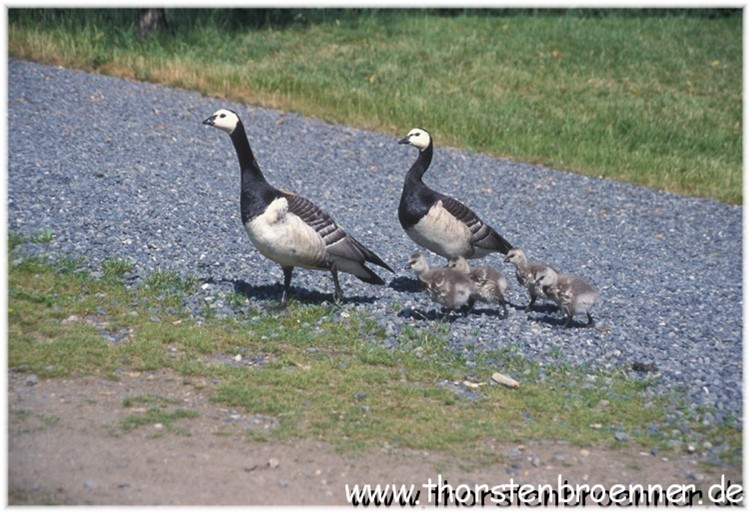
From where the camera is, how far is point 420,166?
12.0 meters

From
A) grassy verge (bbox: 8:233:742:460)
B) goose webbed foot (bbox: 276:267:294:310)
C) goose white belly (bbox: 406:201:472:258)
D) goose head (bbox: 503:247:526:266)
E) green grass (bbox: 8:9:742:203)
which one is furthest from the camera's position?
green grass (bbox: 8:9:742:203)

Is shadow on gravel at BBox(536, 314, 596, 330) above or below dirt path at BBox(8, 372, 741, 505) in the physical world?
below

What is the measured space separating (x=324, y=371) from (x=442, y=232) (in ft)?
9.49

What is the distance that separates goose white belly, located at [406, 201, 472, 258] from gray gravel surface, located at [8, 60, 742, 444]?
2.06 feet

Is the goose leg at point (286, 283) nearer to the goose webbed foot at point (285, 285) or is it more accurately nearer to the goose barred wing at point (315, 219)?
the goose webbed foot at point (285, 285)

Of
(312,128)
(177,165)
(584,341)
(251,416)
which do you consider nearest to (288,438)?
(251,416)

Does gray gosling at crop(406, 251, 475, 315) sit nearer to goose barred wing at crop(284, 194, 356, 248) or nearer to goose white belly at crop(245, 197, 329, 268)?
goose barred wing at crop(284, 194, 356, 248)

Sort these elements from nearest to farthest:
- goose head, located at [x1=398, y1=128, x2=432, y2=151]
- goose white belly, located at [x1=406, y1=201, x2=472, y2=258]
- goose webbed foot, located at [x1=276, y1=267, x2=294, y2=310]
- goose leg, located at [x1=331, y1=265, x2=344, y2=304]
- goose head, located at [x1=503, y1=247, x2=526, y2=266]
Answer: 1. goose webbed foot, located at [x1=276, y1=267, x2=294, y2=310]
2. goose leg, located at [x1=331, y1=265, x2=344, y2=304]
3. goose head, located at [x1=503, y1=247, x2=526, y2=266]
4. goose white belly, located at [x1=406, y1=201, x2=472, y2=258]
5. goose head, located at [x1=398, y1=128, x2=432, y2=151]

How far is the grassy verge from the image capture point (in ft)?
26.5

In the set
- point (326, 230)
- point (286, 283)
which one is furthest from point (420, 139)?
point (286, 283)

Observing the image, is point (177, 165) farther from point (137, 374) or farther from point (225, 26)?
point (225, 26)

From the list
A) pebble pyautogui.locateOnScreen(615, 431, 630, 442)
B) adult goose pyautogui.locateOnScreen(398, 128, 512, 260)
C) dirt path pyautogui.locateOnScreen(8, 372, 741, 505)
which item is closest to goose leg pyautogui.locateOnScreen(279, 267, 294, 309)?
adult goose pyautogui.locateOnScreen(398, 128, 512, 260)

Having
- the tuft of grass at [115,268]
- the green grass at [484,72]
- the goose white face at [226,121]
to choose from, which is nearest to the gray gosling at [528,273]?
the goose white face at [226,121]

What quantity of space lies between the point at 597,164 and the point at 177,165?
349 inches
